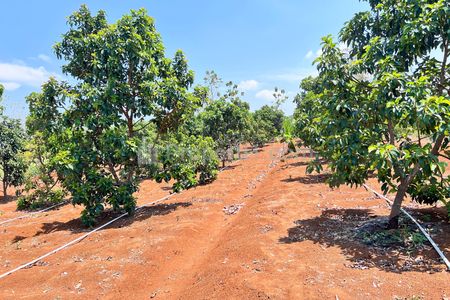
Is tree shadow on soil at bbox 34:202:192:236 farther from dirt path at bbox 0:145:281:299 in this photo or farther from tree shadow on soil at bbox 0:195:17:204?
tree shadow on soil at bbox 0:195:17:204

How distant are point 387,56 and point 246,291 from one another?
542 cm

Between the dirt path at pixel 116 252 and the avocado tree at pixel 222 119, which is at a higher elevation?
the avocado tree at pixel 222 119

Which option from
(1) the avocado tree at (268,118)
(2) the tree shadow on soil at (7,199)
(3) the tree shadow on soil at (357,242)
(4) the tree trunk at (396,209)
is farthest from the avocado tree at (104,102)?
(1) the avocado tree at (268,118)

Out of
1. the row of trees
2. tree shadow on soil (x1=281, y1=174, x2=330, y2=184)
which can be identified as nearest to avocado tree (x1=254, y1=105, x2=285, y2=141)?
tree shadow on soil (x1=281, y1=174, x2=330, y2=184)

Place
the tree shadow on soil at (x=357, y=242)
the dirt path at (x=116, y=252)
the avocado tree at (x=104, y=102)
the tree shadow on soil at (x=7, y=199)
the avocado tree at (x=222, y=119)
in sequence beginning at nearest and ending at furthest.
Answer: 1. the tree shadow on soil at (x=357, y=242)
2. the dirt path at (x=116, y=252)
3. the avocado tree at (x=104, y=102)
4. the tree shadow on soil at (x=7, y=199)
5. the avocado tree at (x=222, y=119)

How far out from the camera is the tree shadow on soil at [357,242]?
6.09 meters

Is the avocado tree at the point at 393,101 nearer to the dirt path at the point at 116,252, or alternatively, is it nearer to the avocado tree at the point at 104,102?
the dirt path at the point at 116,252

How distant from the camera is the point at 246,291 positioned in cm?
546

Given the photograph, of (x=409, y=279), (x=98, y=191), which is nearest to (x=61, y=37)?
(x=98, y=191)

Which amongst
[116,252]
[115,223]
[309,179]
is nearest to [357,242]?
[116,252]

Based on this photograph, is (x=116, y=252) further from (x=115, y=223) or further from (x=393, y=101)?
(x=393, y=101)

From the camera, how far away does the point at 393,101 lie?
6312mm

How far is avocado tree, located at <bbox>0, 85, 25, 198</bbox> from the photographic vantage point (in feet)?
64.7

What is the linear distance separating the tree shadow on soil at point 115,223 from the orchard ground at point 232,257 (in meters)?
0.08
